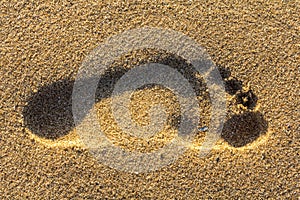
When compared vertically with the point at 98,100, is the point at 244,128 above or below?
above

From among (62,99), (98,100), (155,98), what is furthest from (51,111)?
(155,98)

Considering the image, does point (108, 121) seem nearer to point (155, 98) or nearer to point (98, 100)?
point (98, 100)

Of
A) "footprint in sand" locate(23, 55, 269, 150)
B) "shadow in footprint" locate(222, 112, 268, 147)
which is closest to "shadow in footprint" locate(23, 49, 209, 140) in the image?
"footprint in sand" locate(23, 55, 269, 150)

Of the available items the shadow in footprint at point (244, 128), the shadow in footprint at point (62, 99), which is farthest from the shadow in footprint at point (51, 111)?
the shadow in footprint at point (244, 128)

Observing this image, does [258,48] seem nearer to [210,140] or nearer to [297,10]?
[297,10]

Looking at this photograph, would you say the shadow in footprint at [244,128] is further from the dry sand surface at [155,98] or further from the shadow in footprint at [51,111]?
the shadow in footprint at [51,111]

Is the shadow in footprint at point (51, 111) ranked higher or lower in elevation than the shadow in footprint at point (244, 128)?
lower
